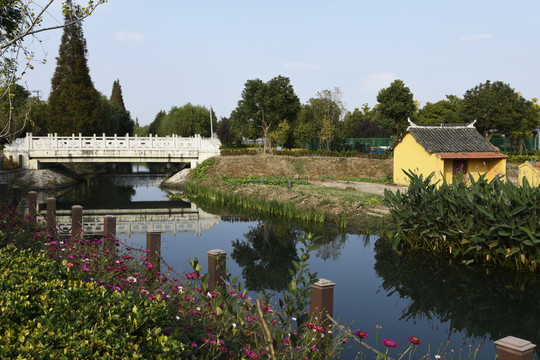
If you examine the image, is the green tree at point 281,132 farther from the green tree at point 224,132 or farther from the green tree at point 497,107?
the green tree at point 224,132

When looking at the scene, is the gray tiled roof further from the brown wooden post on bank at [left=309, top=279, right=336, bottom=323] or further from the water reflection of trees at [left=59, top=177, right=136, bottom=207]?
the brown wooden post on bank at [left=309, top=279, right=336, bottom=323]

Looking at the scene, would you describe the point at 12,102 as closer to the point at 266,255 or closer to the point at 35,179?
the point at 266,255

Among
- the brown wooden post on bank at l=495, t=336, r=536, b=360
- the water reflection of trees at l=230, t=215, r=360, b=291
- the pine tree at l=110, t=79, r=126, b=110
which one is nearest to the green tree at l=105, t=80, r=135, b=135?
the pine tree at l=110, t=79, r=126, b=110

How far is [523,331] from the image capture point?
8031 millimetres

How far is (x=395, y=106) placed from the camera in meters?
46.6

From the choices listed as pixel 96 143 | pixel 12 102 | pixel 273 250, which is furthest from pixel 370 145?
pixel 12 102

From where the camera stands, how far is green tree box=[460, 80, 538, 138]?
42375mm

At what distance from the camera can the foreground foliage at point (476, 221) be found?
10156mm

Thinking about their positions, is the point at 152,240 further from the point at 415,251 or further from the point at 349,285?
the point at 415,251

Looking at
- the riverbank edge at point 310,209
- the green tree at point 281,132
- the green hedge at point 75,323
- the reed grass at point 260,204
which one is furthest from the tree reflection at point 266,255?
the green tree at point 281,132

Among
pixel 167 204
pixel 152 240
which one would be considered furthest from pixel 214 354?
pixel 167 204

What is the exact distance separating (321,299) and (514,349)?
6.52 feet

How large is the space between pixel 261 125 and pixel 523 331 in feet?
146

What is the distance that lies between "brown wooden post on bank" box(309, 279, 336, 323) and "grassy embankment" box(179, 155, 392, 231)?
12.2 metres
